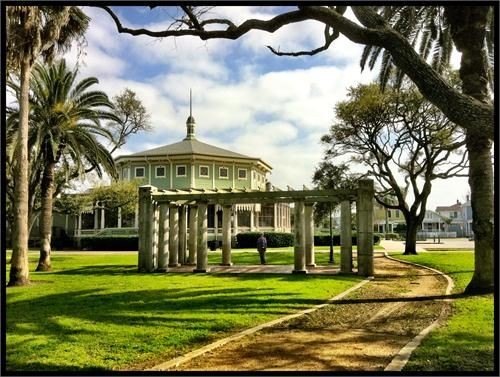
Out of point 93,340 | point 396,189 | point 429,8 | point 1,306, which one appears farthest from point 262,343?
point 396,189

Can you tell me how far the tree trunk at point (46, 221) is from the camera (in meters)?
21.3

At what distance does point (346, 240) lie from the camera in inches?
759

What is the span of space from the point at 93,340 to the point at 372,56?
15577mm

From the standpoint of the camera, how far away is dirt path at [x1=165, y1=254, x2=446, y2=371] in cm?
650

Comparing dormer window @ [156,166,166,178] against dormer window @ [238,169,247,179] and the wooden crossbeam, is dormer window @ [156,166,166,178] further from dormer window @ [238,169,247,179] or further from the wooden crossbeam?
the wooden crossbeam

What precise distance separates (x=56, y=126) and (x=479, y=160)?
18.3m

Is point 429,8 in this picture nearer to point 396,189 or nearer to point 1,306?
point 1,306

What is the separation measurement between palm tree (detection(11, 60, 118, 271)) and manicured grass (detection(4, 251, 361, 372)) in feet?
17.1

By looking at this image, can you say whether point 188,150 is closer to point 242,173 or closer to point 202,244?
point 242,173

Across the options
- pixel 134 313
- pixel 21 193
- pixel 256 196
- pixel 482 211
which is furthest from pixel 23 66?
pixel 482 211

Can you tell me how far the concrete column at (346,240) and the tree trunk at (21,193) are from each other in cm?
1204

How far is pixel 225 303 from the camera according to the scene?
11.6m

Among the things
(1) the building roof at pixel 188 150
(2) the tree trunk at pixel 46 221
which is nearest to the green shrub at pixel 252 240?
(1) the building roof at pixel 188 150

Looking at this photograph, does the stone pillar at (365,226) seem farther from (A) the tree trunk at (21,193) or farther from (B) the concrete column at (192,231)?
(A) the tree trunk at (21,193)
